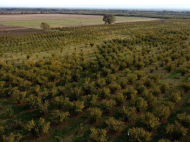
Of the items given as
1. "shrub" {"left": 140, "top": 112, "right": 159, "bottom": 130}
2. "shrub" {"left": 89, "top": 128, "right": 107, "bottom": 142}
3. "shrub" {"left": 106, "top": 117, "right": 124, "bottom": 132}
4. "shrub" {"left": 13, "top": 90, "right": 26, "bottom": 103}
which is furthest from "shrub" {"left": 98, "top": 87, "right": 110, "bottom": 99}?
"shrub" {"left": 13, "top": 90, "right": 26, "bottom": 103}

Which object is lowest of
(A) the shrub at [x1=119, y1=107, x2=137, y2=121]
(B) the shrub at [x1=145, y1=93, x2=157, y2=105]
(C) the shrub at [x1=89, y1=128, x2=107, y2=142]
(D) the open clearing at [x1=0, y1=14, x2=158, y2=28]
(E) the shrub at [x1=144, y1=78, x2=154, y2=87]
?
(C) the shrub at [x1=89, y1=128, x2=107, y2=142]

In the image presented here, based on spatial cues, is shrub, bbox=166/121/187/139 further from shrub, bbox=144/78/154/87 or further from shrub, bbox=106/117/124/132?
shrub, bbox=144/78/154/87

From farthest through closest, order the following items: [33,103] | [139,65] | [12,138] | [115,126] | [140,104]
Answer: [139,65] → [33,103] → [140,104] → [115,126] → [12,138]

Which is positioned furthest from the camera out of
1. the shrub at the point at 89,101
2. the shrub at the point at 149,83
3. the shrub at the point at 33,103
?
the shrub at the point at 149,83

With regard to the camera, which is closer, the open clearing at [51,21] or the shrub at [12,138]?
the shrub at [12,138]

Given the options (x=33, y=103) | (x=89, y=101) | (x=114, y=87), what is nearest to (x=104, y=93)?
(x=114, y=87)

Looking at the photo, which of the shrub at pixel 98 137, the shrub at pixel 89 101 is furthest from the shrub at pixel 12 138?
the shrub at pixel 89 101

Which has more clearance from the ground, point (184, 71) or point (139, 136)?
point (184, 71)

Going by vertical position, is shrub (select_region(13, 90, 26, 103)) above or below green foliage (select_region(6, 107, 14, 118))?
above

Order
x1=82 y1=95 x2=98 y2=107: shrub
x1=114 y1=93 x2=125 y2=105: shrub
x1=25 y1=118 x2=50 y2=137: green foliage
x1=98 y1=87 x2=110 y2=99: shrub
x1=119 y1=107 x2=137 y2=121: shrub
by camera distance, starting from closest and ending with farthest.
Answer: x1=25 y1=118 x2=50 y2=137: green foliage, x1=119 y1=107 x2=137 y2=121: shrub, x1=82 y1=95 x2=98 y2=107: shrub, x1=114 y1=93 x2=125 y2=105: shrub, x1=98 y1=87 x2=110 y2=99: shrub

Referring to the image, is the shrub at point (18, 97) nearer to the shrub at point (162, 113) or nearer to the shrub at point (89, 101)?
the shrub at point (89, 101)

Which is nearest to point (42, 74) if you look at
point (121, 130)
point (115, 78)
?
point (115, 78)

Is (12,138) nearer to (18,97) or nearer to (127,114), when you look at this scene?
(18,97)
